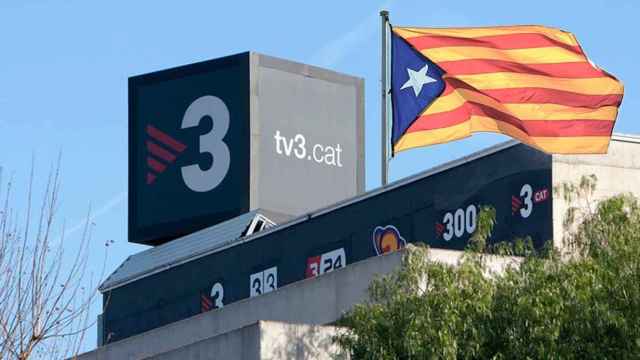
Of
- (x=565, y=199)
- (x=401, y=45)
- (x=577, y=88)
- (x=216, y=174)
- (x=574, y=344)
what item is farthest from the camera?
(x=216, y=174)

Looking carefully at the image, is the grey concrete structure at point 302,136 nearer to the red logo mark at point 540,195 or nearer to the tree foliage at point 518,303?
the red logo mark at point 540,195

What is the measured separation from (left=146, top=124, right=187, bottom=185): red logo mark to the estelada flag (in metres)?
14.5

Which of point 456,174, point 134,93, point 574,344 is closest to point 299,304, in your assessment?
point 456,174

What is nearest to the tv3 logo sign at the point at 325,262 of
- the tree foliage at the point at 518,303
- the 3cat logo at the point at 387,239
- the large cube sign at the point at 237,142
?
the 3cat logo at the point at 387,239

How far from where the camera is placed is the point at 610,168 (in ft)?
177

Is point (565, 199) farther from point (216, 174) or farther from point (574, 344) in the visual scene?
point (216, 174)

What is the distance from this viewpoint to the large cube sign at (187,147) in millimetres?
68125

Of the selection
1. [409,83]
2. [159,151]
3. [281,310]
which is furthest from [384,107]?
[159,151]

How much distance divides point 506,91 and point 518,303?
12.1 meters

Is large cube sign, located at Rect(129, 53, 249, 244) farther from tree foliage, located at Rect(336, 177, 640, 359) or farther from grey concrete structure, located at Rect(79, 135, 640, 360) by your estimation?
tree foliage, located at Rect(336, 177, 640, 359)

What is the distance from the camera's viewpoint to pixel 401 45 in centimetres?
5706

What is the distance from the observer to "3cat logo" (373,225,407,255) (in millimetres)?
55719

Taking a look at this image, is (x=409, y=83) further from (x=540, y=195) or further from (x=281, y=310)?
(x=281, y=310)

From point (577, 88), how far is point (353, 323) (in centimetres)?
1096
